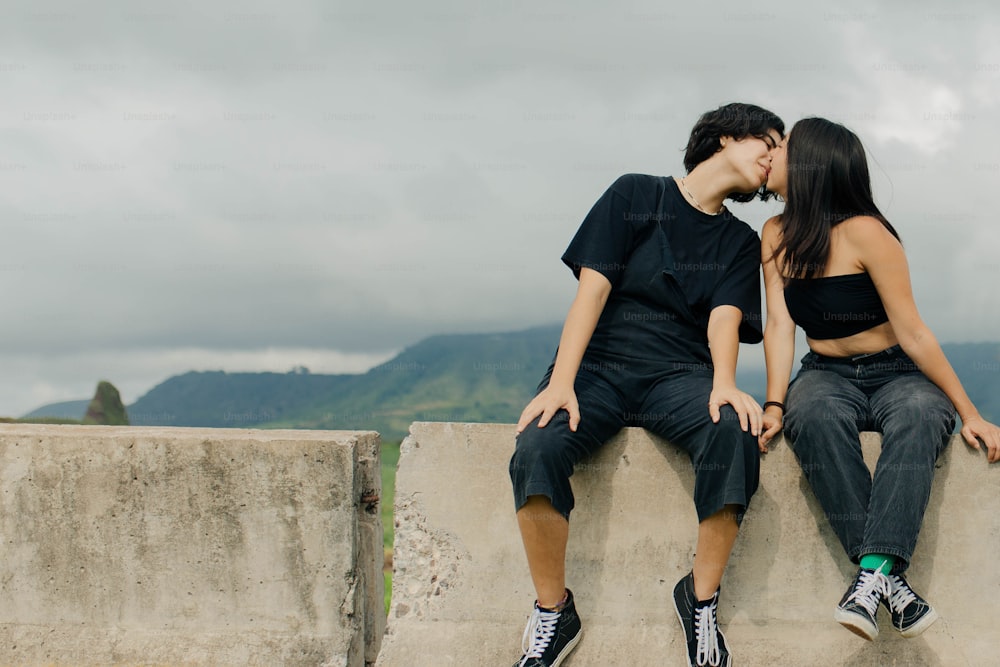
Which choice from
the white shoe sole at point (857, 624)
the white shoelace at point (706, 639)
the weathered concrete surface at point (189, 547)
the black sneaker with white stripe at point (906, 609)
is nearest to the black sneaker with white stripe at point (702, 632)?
the white shoelace at point (706, 639)

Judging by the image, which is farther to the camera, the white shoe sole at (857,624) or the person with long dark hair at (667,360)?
the person with long dark hair at (667,360)

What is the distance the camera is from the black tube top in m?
3.54

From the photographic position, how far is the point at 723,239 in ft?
12.1

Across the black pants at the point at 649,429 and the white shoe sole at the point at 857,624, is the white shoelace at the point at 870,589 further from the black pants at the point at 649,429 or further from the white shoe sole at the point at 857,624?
the black pants at the point at 649,429

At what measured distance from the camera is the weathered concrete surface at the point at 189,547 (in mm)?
3580

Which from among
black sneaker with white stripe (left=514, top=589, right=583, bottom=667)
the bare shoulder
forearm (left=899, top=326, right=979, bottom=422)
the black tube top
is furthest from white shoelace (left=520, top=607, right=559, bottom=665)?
the bare shoulder

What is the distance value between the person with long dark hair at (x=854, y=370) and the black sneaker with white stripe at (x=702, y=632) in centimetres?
48

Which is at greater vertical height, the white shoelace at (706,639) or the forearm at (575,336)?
the forearm at (575,336)

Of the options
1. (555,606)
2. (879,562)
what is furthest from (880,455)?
(555,606)

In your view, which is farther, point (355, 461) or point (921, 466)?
point (355, 461)

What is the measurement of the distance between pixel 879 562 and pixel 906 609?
7.5 inches

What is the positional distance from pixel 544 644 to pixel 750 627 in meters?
0.84

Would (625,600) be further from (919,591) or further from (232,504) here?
(232,504)

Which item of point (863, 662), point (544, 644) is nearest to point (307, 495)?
point (544, 644)
